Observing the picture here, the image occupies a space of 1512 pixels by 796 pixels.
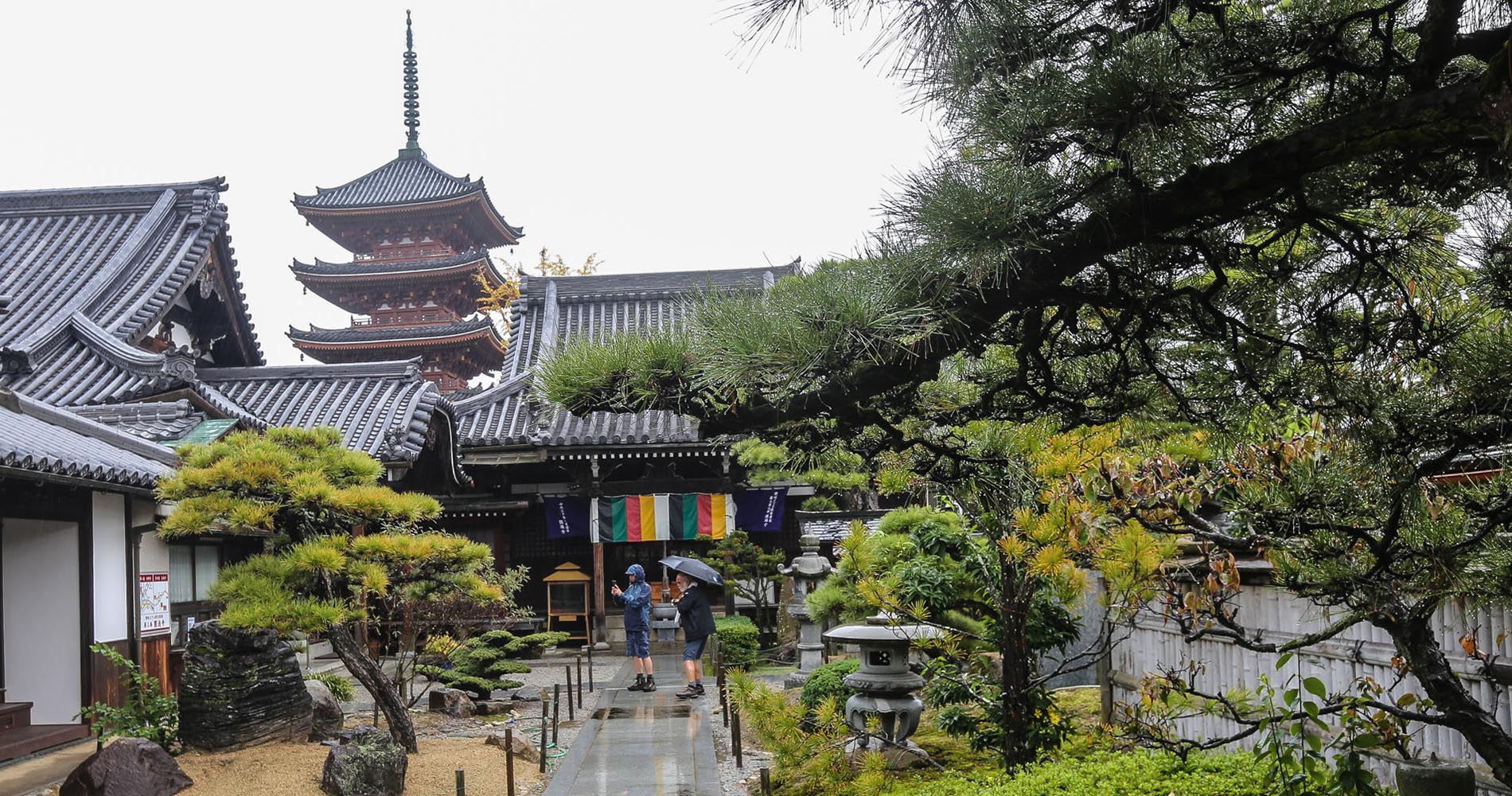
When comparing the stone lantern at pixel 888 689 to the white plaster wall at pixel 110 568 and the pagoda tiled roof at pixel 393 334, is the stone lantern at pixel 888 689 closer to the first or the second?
the white plaster wall at pixel 110 568

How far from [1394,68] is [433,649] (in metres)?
9.23

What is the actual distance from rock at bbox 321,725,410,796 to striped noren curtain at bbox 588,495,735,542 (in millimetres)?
11312

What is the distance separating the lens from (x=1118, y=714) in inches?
303

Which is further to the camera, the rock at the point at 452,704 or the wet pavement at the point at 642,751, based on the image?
the rock at the point at 452,704

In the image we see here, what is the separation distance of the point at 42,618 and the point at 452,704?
3926 millimetres

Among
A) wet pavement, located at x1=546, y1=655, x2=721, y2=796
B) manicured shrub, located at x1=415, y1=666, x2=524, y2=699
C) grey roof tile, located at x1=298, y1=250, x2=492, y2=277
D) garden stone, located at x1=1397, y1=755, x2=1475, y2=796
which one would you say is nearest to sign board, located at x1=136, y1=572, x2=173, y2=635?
manicured shrub, located at x1=415, y1=666, x2=524, y2=699

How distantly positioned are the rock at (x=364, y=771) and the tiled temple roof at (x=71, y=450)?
2613 mm

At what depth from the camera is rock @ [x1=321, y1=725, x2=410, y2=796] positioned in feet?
22.8

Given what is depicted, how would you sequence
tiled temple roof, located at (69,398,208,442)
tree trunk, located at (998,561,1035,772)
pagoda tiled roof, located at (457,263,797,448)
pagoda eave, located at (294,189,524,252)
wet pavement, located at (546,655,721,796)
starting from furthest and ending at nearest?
pagoda eave, located at (294,189,524,252) → pagoda tiled roof, located at (457,263,797,448) → tiled temple roof, located at (69,398,208,442) → wet pavement, located at (546,655,721,796) → tree trunk, located at (998,561,1035,772)

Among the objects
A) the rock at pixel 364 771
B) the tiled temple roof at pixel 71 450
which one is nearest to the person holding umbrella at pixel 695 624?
the rock at pixel 364 771

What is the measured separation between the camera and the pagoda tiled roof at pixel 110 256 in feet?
41.9

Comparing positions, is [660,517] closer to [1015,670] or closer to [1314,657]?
[1015,670]

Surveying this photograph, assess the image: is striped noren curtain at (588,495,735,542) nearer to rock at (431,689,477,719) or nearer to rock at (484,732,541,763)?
rock at (431,689,477,719)

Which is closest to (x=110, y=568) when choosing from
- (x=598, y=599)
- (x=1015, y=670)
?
(x=1015, y=670)
